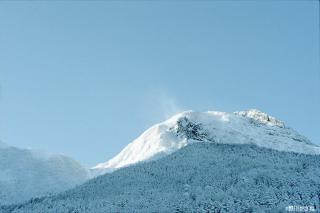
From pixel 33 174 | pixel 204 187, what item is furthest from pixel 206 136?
pixel 204 187

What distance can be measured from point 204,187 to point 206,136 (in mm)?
54320

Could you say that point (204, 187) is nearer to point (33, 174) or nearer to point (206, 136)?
point (33, 174)

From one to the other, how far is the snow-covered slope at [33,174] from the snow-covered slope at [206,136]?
24.7 ft

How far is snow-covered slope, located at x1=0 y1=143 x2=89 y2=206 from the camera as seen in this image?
98.2m

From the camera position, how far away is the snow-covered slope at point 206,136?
12219cm

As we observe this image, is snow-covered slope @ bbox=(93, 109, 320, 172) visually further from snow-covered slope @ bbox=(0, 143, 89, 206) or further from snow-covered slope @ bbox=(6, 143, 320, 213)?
snow-covered slope @ bbox=(6, 143, 320, 213)

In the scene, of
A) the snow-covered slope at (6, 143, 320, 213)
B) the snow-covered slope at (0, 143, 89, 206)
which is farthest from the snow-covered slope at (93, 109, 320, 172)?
the snow-covered slope at (6, 143, 320, 213)

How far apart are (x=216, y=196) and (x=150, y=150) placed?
52.0 meters

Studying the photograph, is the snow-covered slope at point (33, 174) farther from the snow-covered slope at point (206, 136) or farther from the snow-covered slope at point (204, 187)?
the snow-covered slope at point (204, 187)

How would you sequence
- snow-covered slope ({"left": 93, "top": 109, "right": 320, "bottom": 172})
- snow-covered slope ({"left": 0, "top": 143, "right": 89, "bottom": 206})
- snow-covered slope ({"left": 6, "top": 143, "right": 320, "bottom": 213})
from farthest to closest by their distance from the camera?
snow-covered slope ({"left": 93, "top": 109, "right": 320, "bottom": 172})
snow-covered slope ({"left": 0, "top": 143, "right": 89, "bottom": 206})
snow-covered slope ({"left": 6, "top": 143, "right": 320, "bottom": 213})

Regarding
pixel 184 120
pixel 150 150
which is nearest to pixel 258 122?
pixel 184 120

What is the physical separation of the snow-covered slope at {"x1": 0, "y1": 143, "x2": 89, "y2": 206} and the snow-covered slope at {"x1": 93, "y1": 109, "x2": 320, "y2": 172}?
24.7ft

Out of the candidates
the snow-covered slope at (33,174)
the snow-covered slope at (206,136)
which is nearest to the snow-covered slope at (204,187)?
the snow-covered slope at (33,174)

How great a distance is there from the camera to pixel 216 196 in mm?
68500
